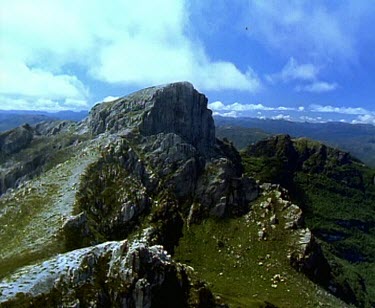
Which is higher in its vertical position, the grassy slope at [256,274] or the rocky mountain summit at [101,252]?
the rocky mountain summit at [101,252]

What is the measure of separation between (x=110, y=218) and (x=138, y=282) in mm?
76502

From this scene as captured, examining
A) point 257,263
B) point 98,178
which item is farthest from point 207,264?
point 98,178

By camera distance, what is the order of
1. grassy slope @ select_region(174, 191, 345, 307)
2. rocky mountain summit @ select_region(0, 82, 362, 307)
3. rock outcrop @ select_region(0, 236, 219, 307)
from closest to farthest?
rock outcrop @ select_region(0, 236, 219, 307)
rocky mountain summit @ select_region(0, 82, 362, 307)
grassy slope @ select_region(174, 191, 345, 307)

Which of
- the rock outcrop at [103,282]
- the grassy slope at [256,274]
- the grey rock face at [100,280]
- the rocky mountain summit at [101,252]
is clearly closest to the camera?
the rock outcrop at [103,282]

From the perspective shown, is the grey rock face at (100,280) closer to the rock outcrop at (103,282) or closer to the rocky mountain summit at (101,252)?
the rock outcrop at (103,282)

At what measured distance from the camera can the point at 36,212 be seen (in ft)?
531

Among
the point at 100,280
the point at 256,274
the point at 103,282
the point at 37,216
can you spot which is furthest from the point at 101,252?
the point at 256,274

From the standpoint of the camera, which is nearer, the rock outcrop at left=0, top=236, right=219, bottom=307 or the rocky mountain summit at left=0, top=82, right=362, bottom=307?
the rock outcrop at left=0, top=236, right=219, bottom=307

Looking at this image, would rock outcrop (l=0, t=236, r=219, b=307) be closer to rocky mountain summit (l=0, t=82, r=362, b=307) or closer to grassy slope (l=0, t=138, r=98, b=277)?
rocky mountain summit (l=0, t=82, r=362, b=307)

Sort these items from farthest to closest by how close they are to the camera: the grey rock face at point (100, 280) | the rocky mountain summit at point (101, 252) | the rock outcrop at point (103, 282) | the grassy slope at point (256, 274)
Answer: the grassy slope at point (256, 274)
the rocky mountain summit at point (101, 252)
the grey rock face at point (100, 280)
the rock outcrop at point (103, 282)

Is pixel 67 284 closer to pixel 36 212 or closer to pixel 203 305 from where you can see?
pixel 203 305

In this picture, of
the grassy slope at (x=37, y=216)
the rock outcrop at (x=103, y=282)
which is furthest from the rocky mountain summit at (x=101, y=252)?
the grassy slope at (x=37, y=216)

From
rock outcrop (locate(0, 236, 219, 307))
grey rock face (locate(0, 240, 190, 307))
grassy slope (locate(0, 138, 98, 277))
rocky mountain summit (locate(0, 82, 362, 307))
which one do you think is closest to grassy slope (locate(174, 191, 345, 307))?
rocky mountain summit (locate(0, 82, 362, 307))

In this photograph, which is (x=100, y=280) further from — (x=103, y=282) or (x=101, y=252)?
(x=101, y=252)
